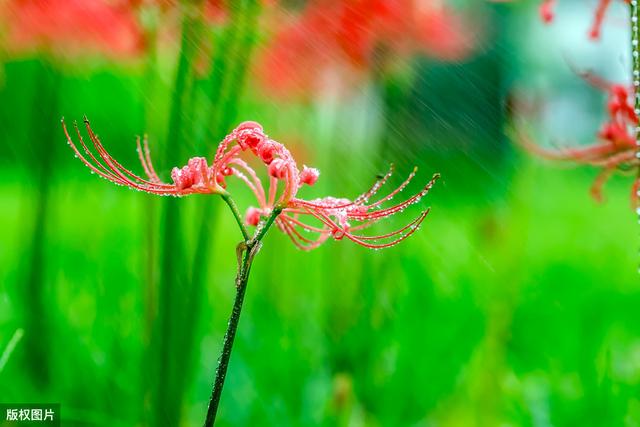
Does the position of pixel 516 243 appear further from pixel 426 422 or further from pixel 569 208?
pixel 569 208

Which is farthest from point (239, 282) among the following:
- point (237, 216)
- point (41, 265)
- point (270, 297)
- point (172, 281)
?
point (270, 297)

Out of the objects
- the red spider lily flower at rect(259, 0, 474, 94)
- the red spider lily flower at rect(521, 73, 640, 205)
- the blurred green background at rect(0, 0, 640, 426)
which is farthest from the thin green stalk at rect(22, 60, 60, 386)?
the red spider lily flower at rect(521, 73, 640, 205)

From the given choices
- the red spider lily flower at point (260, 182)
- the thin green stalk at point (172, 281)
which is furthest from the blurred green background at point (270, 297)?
the red spider lily flower at point (260, 182)

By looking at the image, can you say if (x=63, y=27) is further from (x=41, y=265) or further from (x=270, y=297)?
(x=270, y=297)

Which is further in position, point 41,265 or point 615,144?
point 41,265

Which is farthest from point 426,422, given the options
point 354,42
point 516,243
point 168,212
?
point 168,212
